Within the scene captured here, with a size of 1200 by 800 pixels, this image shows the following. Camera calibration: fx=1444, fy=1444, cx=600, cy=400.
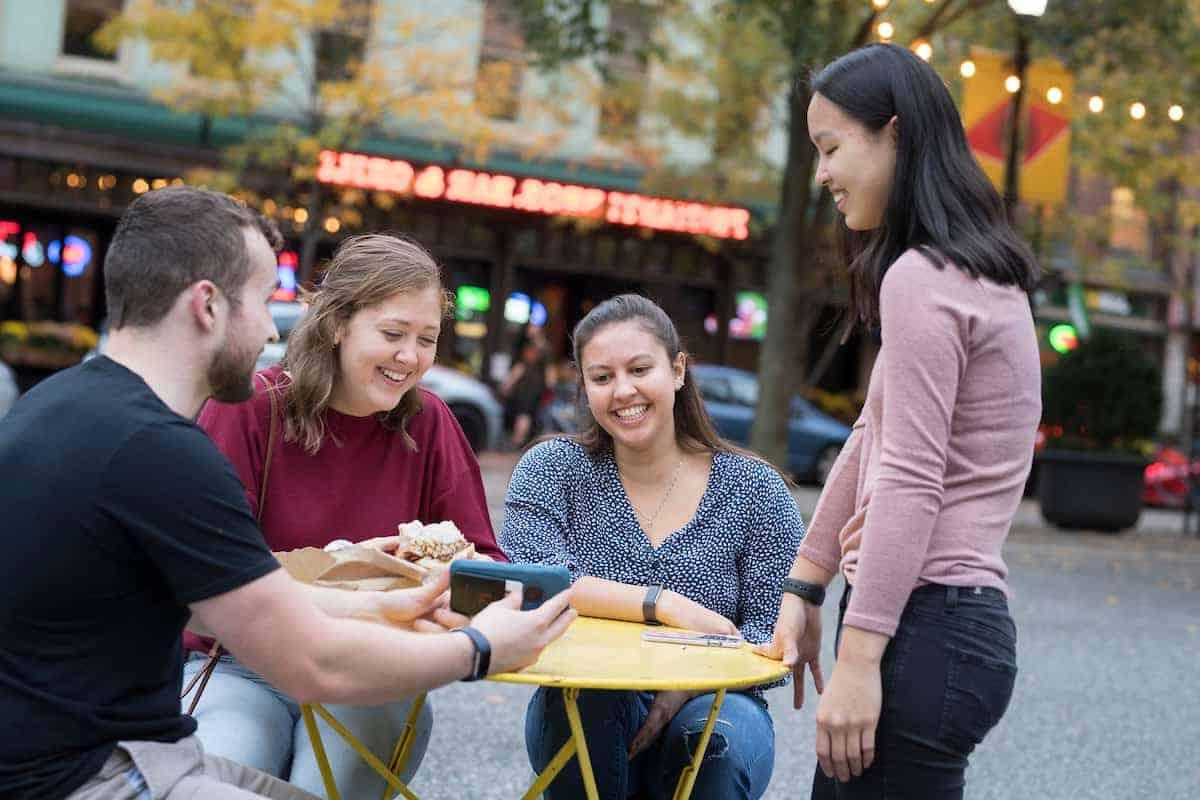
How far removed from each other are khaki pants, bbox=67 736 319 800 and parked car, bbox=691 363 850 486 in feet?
57.6

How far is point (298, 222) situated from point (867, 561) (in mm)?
20421

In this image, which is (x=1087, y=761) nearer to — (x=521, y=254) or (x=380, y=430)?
(x=380, y=430)

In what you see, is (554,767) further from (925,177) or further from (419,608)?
(925,177)

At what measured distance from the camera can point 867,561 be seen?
2.46 metres

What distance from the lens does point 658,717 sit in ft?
11.8

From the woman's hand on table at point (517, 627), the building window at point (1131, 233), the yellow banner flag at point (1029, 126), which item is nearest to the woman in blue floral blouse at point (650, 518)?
the woman's hand on table at point (517, 627)

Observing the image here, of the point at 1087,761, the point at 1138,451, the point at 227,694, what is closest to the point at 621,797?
the point at 227,694

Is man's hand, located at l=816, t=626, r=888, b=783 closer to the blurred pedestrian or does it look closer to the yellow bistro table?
the yellow bistro table

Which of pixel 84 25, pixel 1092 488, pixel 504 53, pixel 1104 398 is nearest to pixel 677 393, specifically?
pixel 1104 398

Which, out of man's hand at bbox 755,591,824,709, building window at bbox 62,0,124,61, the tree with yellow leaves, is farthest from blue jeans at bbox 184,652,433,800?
building window at bbox 62,0,124,61

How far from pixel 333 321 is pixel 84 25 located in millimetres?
20414

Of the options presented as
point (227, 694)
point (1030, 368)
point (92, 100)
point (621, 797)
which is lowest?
point (621, 797)

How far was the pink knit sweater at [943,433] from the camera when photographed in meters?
2.43

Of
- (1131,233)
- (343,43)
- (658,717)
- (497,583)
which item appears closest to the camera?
(497,583)
